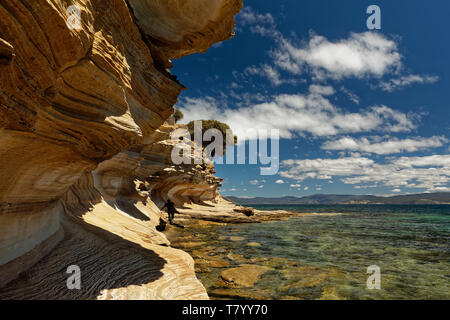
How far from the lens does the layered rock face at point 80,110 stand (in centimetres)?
316

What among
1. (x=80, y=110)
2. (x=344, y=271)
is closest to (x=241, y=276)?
(x=344, y=271)

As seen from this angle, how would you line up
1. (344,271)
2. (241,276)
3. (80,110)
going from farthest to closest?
1. (344,271)
2. (241,276)
3. (80,110)

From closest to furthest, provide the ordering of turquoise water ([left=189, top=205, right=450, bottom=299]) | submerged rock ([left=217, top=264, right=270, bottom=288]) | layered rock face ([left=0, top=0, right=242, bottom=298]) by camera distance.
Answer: layered rock face ([left=0, top=0, right=242, bottom=298])
turquoise water ([left=189, top=205, right=450, bottom=299])
submerged rock ([left=217, top=264, right=270, bottom=288])

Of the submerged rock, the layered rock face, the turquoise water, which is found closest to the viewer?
the layered rock face

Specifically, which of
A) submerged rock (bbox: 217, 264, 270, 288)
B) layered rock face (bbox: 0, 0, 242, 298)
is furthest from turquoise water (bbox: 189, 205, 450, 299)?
layered rock face (bbox: 0, 0, 242, 298)

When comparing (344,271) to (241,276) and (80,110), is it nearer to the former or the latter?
(241,276)

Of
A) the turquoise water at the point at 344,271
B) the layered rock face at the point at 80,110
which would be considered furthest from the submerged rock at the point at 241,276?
the layered rock face at the point at 80,110

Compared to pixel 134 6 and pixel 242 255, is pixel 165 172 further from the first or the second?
pixel 134 6

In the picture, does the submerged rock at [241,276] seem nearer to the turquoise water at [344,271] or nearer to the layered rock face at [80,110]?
the turquoise water at [344,271]

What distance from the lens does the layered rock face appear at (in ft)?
10.4

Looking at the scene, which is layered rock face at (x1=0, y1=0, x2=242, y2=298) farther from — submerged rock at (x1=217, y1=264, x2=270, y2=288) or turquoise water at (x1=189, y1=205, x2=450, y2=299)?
turquoise water at (x1=189, y1=205, x2=450, y2=299)

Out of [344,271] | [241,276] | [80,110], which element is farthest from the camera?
[344,271]

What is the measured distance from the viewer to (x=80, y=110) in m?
4.86
